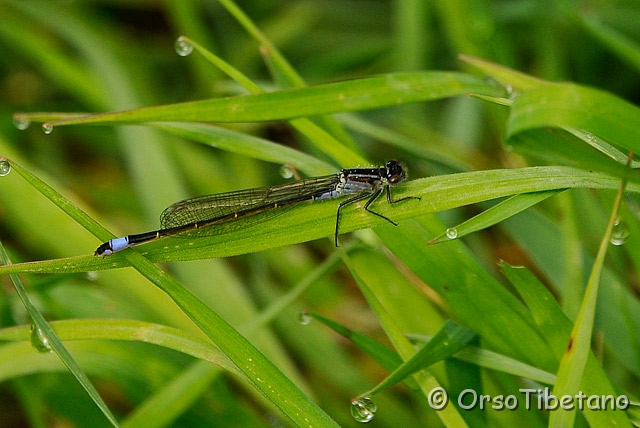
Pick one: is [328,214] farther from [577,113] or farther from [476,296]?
[577,113]

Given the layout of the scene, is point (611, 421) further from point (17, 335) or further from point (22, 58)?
point (22, 58)

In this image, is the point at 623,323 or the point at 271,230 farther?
the point at 623,323

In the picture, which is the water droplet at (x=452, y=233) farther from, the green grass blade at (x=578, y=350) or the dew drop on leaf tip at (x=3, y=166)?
the dew drop on leaf tip at (x=3, y=166)

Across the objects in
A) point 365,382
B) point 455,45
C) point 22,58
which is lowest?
point 365,382

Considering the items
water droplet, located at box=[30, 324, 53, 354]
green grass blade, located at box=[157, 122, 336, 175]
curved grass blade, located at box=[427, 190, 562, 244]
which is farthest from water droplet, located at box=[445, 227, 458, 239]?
water droplet, located at box=[30, 324, 53, 354]

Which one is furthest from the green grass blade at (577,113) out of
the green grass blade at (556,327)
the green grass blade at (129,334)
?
the green grass blade at (129,334)

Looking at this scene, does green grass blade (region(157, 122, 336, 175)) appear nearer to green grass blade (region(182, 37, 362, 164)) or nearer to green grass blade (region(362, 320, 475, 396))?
→ green grass blade (region(182, 37, 362, 164))

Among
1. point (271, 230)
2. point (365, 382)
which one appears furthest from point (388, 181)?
point (365, 382)
